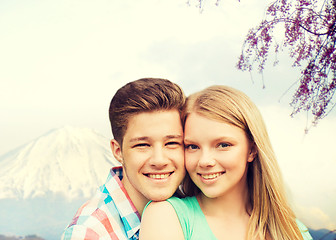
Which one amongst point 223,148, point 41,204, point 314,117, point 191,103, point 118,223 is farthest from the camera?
point 41,204

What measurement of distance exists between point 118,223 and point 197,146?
60 cm

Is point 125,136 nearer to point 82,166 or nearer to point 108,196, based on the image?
point 108,196

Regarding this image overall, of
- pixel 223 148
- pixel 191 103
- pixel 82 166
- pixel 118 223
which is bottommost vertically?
pixel 82 166

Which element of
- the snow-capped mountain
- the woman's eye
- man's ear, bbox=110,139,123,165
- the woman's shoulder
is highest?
the woman's eye

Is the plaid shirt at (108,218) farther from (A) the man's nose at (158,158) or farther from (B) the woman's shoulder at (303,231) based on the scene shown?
(B) the woman's shoulder at (303,231)

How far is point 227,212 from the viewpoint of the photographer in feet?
6.35

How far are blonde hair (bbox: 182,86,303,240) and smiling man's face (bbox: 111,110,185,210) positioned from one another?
0.11 meters

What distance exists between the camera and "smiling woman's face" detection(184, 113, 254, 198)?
5.94 feet

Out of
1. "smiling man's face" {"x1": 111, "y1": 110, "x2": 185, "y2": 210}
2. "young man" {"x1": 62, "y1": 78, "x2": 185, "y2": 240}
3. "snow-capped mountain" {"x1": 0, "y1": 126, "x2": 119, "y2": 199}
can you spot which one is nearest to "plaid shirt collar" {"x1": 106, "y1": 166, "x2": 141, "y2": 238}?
"young man" {"x1": 62, "y1": 78, "x2": 185, "y2": 240}

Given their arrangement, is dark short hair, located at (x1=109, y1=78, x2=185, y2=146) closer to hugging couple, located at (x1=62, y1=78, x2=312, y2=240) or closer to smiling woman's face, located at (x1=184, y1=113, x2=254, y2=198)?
hugging couple, located at (x1=62, y1=78, x2=312, y2=240)

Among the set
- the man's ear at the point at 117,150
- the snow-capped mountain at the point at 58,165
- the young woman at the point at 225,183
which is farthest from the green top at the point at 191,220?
the snow-capped mountain at the point at 58,165

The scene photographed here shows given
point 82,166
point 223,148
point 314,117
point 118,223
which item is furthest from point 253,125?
point 82,166

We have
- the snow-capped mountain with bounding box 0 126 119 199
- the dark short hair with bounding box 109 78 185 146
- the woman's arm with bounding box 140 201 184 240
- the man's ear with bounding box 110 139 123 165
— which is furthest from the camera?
the snow-capped mountain with bounding box 0 126 119 199

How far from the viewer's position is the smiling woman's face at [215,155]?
1.81 meters
